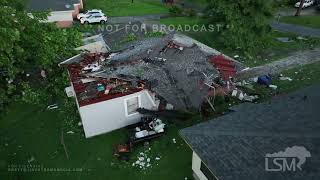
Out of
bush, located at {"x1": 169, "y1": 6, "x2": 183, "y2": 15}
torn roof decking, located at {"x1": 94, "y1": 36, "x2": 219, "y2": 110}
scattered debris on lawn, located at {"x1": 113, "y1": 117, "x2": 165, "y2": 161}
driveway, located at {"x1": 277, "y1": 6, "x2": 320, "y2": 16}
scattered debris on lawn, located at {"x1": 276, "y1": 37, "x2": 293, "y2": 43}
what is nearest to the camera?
scattered debris on lawn, located at {"x1": 113, "y1": 117, "x2": 165, "y2": 161}

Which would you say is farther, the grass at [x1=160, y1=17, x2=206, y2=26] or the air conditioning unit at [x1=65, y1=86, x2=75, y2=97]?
the grass at [x1=160, y1=17, x2=206, y2=26]

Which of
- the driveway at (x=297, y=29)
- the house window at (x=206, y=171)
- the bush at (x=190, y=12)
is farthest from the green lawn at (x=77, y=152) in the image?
the bush at (x=190, y=12)

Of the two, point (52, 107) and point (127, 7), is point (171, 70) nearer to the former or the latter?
point (52, 107)

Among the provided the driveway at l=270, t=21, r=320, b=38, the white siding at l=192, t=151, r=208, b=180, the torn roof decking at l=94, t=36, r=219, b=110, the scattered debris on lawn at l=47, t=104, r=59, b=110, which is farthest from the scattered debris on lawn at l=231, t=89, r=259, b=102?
the driveway at l=270, t=21, r=320, b=38

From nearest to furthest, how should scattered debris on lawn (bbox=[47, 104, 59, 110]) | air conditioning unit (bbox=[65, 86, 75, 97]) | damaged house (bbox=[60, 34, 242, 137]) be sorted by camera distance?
damaged house (bbox=[60, 34, 242, 137])
air conditioning unit (bbox=[65, 86, 75, 97])
scattered debris on lawn (bbox=[47, 104, 59, 110])

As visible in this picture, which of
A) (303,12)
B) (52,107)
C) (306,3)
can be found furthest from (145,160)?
(306,3)

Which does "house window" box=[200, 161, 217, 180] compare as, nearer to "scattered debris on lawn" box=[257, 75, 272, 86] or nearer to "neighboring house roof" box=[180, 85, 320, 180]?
"neighboring house roof" box=[180, 85, 320, 180]

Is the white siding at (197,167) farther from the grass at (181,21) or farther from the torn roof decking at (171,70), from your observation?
the grass at (181,21)
